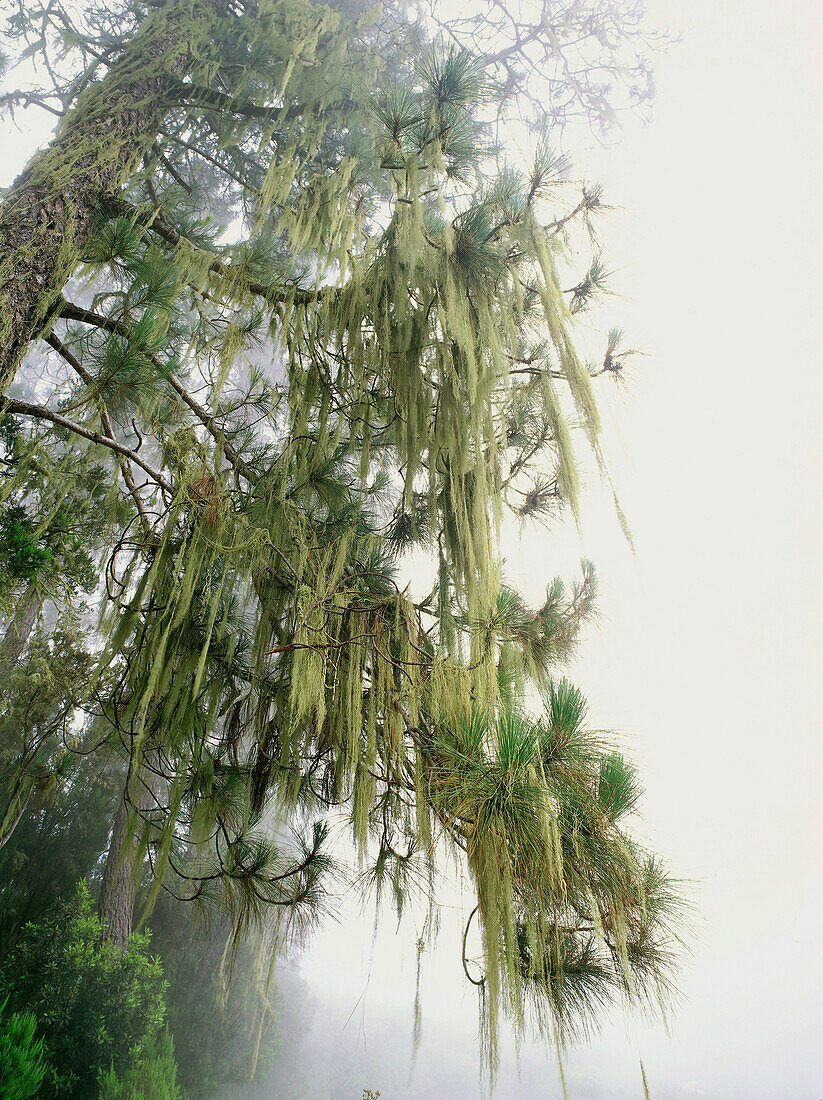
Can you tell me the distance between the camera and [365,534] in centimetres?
178

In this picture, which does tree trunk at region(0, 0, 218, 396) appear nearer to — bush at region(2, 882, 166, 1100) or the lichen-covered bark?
the lichen-covered bark

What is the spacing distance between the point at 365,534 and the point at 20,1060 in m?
2.58

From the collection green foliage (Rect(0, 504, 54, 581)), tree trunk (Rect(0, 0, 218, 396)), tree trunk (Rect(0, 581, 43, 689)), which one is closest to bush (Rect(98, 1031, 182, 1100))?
tree trunk (Rect(0, 581, 43, 689))

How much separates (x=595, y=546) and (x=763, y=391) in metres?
3.54

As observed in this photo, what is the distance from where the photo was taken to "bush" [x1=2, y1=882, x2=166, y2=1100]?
8.53ft

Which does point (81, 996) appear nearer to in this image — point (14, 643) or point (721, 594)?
point (14, 643)

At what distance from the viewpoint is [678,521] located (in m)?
4.05

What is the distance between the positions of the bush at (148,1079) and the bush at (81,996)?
54mm

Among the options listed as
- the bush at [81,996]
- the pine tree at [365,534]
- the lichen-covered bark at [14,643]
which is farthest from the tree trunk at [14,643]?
the pine tree at [365,534]

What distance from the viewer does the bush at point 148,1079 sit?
2699mm

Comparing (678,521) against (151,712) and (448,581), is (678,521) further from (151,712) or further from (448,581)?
(151,712)

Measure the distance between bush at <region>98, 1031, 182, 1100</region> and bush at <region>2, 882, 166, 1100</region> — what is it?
2.1 inches

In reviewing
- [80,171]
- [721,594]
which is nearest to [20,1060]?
[80,171]

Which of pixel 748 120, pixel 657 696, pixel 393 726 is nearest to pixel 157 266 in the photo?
pixel 393 726
